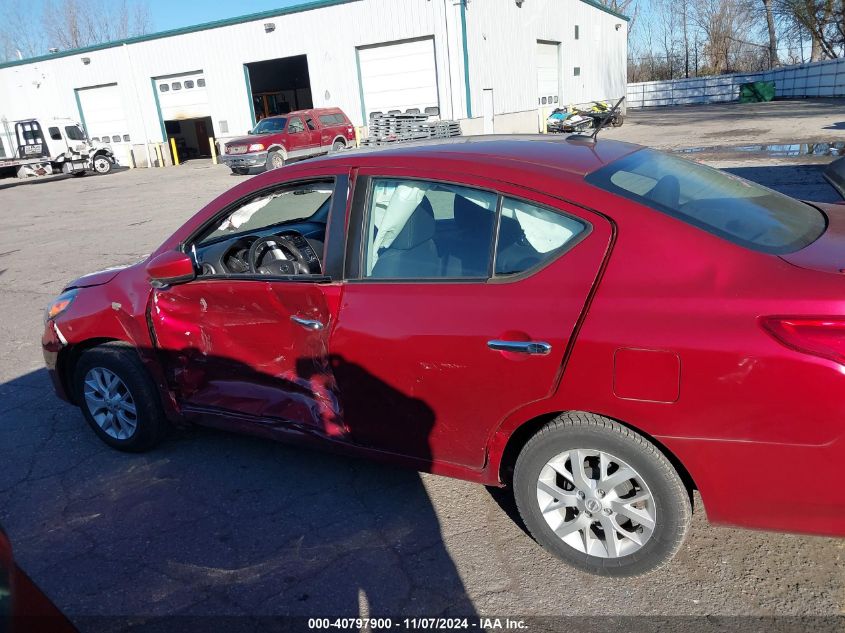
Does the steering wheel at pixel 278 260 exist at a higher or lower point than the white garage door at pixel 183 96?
lower

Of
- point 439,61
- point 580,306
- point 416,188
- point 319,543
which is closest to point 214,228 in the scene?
point 416,188

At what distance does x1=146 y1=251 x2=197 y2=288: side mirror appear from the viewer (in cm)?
339

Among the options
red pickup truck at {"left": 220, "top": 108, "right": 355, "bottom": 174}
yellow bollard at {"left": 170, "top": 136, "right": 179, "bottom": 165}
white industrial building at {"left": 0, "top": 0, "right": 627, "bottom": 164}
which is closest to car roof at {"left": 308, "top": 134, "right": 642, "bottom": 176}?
red pickup truck at {"left": 220, "top": 108, "right": 355, "bottom": 174}

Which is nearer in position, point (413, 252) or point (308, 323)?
point (413, 252)

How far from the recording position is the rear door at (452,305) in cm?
249

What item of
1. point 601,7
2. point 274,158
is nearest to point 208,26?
point 274,158

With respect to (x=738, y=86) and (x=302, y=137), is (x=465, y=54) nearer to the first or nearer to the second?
(x=302, y=137)

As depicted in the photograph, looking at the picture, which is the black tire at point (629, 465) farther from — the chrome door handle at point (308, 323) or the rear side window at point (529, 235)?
the chrome door handle at point (308, 323)

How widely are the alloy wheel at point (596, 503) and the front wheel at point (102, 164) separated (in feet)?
107

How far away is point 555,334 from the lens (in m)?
2.43

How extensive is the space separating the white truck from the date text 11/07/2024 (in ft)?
104

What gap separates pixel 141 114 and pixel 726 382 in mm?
35192

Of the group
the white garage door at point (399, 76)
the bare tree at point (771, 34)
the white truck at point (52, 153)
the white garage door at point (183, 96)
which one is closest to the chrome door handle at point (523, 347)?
the white garage door at point (399, 76)

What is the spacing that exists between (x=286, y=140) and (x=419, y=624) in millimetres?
21729
